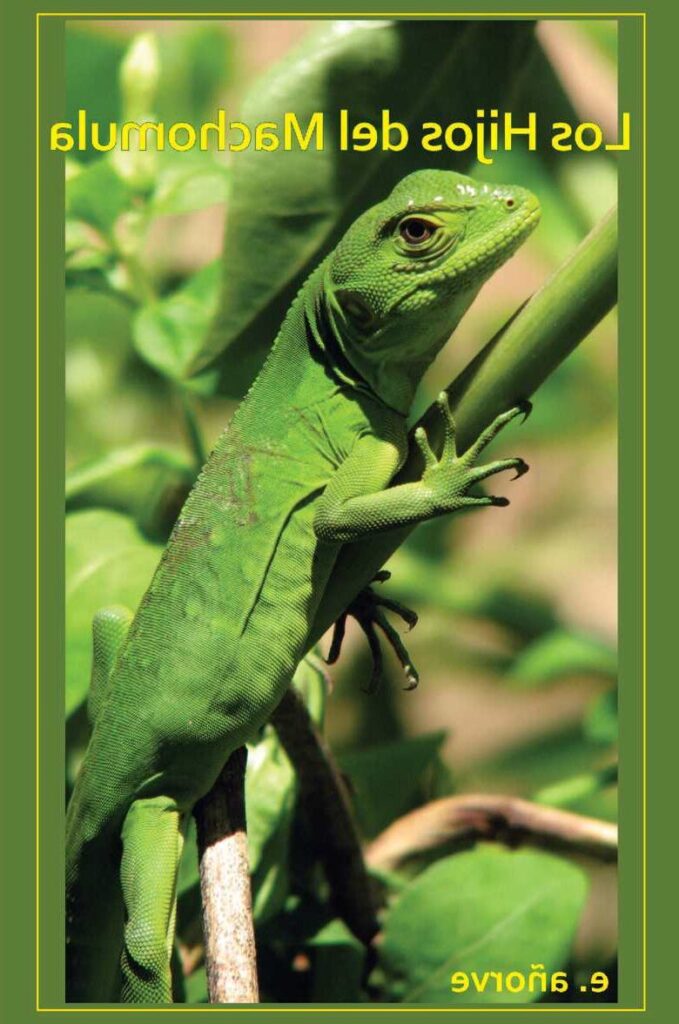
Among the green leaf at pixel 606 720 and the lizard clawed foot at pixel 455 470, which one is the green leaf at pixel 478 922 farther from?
the lizard clawed foot at pixel 455 470

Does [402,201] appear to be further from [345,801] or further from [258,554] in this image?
[345,801]

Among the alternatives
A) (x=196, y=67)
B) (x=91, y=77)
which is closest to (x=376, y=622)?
(x=91, y=77)

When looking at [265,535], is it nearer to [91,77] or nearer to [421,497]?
[421,497]

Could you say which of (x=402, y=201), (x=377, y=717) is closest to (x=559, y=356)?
(x=402, y=201)

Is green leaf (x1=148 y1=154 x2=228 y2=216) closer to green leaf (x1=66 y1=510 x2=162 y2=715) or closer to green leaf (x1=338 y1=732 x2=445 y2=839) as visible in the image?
green leaf (x1=66 y1=510 x2=162 y2=715)

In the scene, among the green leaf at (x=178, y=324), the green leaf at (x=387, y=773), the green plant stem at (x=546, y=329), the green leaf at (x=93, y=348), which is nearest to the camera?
the green plant stem at (x=546, y=329)

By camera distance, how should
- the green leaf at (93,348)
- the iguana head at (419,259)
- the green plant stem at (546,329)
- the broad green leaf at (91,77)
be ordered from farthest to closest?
the green leaf at (93,348) → the broad green leaf at (91,77) → the iguana head at (419,259) → the green plant stem at (546,329)

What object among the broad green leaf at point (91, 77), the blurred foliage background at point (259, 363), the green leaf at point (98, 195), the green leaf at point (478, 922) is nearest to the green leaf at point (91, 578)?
the blurred foliage background at point (259, 363)
